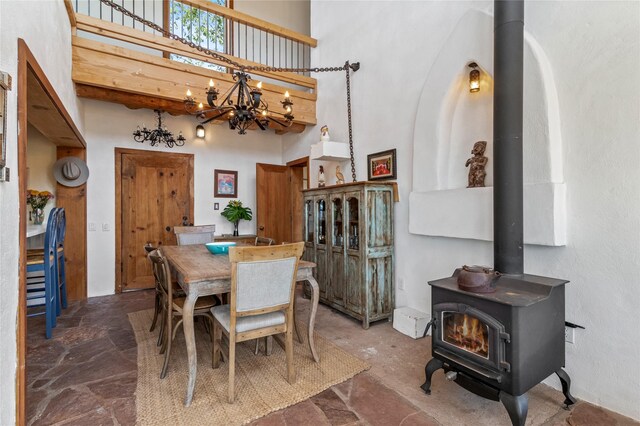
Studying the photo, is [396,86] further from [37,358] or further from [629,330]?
[37,358]

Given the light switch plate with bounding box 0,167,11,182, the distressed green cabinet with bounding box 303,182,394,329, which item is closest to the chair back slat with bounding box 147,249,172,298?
the light switch plate with bounding box 0,167,11,182

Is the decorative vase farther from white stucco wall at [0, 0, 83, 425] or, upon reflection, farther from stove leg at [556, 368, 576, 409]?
stove leg at [556, 368, 576, 409]

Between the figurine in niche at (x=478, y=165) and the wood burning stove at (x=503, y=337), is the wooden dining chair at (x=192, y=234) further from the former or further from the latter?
the figurine in niche at (x=478, y=165)

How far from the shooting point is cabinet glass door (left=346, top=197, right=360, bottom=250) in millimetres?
3465

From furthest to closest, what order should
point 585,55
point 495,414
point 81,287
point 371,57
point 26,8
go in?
point 81,287 < point 371,57 < point 585,55 < point 495,414 < point 26,8

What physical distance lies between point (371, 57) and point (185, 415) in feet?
13.0

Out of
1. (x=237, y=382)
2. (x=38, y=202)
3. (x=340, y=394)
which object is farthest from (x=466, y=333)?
(x=38, y=202)

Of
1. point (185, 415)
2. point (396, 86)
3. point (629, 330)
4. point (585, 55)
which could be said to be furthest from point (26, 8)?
point (629, 330)

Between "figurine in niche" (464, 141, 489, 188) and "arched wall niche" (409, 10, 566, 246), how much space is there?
0.05 m

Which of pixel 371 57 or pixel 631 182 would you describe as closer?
pixel 631 182

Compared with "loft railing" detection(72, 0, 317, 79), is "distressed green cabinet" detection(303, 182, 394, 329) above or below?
below

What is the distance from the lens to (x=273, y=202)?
5836mm

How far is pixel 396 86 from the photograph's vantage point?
3486 mm

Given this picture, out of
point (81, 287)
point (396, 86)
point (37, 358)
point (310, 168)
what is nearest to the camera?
point (37, 358)
